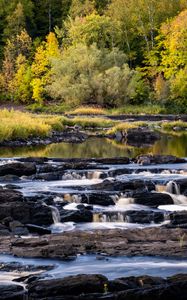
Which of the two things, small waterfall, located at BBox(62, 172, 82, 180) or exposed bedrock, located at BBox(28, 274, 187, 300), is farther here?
small waterfall, located at BBox(62, 172, 82, 180)

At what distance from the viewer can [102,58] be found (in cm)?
7606

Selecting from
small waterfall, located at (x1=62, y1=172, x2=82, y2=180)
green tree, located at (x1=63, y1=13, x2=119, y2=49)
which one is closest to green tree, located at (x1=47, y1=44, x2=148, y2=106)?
green tree, located at (x1=63, y1=13, x2=119, y2=49)

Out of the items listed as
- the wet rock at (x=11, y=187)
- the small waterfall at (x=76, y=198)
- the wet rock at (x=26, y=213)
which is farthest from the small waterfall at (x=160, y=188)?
the wet rock at (x=26, y=213)

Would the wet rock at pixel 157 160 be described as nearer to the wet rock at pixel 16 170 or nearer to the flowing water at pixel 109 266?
the wet rock at pixel 16 170

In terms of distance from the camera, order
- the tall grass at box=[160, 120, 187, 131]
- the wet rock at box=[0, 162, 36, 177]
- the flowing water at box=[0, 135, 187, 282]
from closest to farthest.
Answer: the flowing water at box=[0, 135, 187, 282]
the wet rock at box=[0, 162, 36, 177]
the tall grass at box=[160, 120, 187, 131]

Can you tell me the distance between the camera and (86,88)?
71.0 metres

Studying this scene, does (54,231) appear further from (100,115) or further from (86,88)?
(86,88)

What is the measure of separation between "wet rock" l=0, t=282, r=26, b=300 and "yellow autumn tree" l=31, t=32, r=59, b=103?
231 feet

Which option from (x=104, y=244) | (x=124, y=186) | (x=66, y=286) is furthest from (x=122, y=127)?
(x=66, y=286)

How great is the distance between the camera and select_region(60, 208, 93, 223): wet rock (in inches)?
721

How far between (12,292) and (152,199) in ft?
31.1

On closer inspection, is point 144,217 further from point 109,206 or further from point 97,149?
point 97,149

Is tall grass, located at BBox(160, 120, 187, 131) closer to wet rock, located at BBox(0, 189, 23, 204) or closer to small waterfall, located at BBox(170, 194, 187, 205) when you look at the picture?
small waterfall, located at BBox(170, 194, 187, 205)

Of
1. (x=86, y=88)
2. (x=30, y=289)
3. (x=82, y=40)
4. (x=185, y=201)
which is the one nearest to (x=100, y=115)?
(x=86, y=88)
